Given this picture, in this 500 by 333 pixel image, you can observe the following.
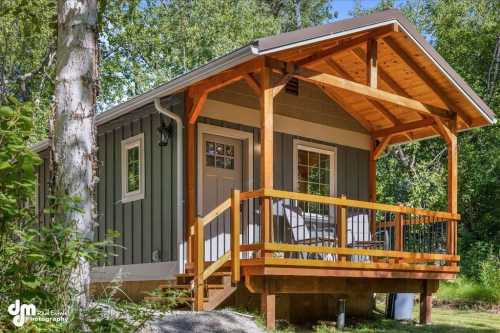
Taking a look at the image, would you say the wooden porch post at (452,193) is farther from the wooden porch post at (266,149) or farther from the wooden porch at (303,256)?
the wooden porch post at (266,149)

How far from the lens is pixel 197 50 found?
2180 cm

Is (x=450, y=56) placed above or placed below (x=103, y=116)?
above

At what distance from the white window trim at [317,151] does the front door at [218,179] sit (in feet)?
3.22

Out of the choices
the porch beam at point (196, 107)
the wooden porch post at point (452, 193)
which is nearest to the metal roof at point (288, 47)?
the porch beam at point (196, 107)

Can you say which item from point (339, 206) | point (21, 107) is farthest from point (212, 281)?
point (21, 107)

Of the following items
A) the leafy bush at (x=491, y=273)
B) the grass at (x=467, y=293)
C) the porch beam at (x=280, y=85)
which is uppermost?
the porch beam at (x=280, y=85)

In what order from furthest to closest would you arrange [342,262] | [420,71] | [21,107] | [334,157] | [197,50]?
[197,50] → [334,157] → [420,71] → [342,262] → [21,107]

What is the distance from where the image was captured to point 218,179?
9250mm

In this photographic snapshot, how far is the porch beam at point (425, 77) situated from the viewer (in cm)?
912

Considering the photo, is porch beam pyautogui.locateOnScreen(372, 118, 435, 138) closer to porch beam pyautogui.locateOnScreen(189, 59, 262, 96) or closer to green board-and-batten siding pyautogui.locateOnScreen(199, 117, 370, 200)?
green board-and-batten siding pyautogui.locateOnScreen(199, 117, 370, 200)

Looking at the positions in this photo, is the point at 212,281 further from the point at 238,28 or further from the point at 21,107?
the point at 238,28

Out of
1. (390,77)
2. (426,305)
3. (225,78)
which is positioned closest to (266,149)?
→ (225,78)

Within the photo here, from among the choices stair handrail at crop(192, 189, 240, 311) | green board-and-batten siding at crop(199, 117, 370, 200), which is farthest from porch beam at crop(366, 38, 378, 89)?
stair handrail at crop(192, 189, 240, 311)

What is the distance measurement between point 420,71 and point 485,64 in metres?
11.2
